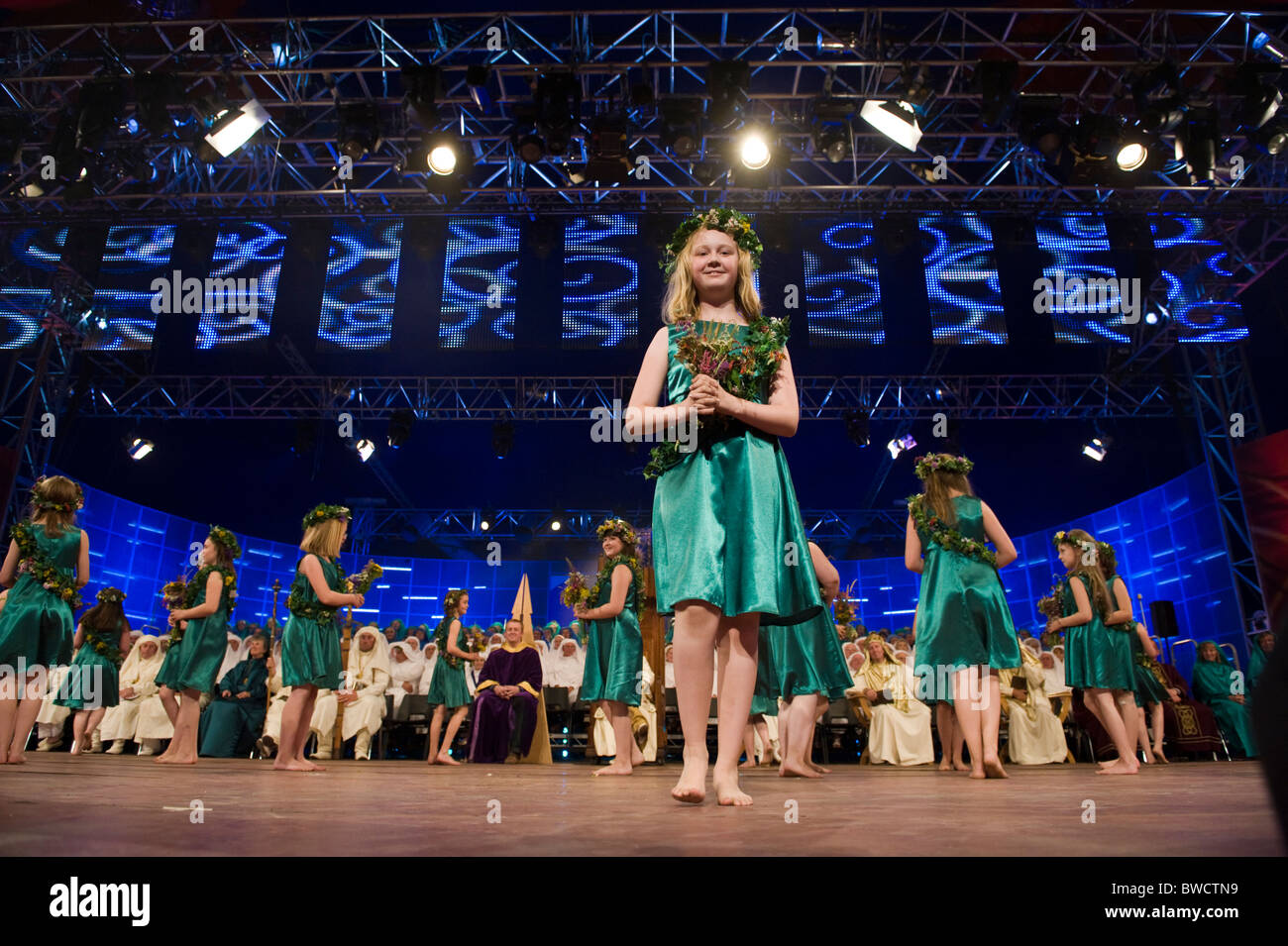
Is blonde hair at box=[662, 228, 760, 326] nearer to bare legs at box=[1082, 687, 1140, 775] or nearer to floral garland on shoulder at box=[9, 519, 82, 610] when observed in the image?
bare legs at box=[1082, 687, 1140, 775]

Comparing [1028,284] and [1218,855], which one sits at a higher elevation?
[1028,284]

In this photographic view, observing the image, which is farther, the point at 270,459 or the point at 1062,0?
the point at 270,459

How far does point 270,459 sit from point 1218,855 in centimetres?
1858

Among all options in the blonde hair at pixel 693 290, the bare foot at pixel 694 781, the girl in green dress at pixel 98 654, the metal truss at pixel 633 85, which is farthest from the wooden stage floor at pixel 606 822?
the metal truss at pixel 633 85

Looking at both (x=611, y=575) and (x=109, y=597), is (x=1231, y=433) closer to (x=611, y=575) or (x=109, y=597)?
(x=611, y=575)

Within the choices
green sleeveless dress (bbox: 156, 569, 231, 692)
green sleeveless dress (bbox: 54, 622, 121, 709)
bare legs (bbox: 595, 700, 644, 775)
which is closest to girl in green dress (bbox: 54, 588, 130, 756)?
green sleeveless dress (bbox: 54, 622, 121, 709)

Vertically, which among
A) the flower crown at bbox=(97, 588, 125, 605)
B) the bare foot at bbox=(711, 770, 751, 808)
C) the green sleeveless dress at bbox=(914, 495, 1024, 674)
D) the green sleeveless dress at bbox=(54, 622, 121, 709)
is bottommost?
the bare foot at bbox=(711, 770, 751, 808)

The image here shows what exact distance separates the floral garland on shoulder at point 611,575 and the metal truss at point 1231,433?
1006cm

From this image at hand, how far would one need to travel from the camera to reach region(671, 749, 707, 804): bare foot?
8.09 feet

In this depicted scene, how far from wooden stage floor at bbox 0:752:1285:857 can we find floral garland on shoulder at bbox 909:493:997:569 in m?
1.39

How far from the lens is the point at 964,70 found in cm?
901

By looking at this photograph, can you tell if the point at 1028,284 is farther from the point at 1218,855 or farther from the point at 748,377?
the point at 1218,855
